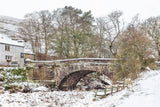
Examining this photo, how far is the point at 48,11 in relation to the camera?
24203 millimetres

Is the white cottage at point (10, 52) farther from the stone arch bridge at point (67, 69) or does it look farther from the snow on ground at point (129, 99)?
the snow on ground at point (129, 99)

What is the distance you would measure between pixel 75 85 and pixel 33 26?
13.6 metres

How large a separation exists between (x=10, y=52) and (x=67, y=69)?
1021 cm

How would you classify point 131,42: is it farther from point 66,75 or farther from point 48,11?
point 48,11

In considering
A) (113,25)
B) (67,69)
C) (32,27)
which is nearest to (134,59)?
(67,69)

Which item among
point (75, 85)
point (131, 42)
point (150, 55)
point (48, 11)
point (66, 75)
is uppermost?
point (48, 11)

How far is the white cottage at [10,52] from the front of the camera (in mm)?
18953

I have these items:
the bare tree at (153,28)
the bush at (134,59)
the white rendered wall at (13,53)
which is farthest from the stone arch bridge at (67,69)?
the bare tree at (153,28)

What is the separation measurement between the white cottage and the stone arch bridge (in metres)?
5.35

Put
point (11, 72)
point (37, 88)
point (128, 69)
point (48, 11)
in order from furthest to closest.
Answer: point (48, 11) < point (11, 72) < point (37, 88) < point (128, 69)

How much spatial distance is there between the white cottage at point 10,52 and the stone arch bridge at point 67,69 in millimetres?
5354

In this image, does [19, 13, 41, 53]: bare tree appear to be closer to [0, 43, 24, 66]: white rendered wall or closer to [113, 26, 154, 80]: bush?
[0, 43, 24, 66]: white rendered wall

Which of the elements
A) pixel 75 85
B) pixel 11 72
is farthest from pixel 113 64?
pixel 11 72

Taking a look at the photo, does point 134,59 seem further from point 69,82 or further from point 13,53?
point 13,53
